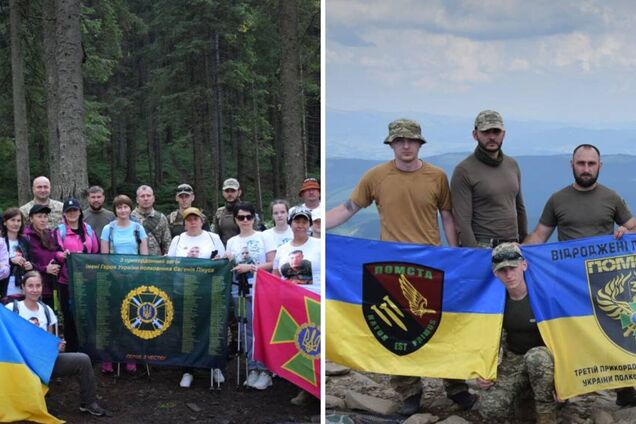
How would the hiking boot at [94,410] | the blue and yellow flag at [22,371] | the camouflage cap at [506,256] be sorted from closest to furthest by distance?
the camouflage cap at [506,256]
the blue and yellow flag at [22,371]
the hiking boot at [94,410]

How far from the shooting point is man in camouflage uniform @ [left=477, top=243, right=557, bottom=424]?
17.1 feet

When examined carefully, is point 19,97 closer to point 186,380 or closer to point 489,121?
point 186,380

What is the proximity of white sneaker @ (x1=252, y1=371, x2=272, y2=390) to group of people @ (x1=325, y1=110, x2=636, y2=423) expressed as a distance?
1781 mm

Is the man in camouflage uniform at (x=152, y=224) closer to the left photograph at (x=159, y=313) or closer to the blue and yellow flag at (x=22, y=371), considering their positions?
the left photograph at (x=159, y=313)

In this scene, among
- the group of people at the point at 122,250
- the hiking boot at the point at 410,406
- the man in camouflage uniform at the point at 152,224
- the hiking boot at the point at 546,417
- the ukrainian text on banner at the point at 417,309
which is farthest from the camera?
the man in camouflage uniform at the point at 152,224

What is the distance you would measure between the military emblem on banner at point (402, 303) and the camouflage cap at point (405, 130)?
37.0 inches

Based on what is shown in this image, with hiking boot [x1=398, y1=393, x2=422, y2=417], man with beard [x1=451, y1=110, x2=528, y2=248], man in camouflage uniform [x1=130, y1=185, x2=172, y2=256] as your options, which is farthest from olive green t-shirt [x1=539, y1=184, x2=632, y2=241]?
man in camouflage uniform [x1=130, y1=185, x2=172, y2=256]

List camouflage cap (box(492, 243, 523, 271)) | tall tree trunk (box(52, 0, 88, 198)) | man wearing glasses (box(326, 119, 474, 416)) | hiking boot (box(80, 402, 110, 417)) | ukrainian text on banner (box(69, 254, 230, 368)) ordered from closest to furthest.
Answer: camouflage cap (box(492, 243, 523, 271))
man wearing glasses (box(326, 119, 474, 416))
hiking boot (box(80, 402, 110, 417))
ukrainian text on banner (box(69, 254, 230, 368))
tall tree trunk (box(52, 0, 88, 198))

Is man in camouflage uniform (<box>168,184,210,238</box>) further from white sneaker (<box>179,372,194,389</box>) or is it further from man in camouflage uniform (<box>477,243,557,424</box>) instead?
man in camouflage uniform (<box>477,243,557,424</box>)

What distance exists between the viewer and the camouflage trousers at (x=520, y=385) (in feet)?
17.1

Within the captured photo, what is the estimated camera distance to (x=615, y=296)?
5.49 m

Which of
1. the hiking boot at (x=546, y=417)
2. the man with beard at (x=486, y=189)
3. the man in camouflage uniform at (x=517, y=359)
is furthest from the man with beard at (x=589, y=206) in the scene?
the hiking boot at (x=546, y=417)

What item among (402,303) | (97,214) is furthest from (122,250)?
(402,303)

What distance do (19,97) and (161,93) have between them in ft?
27.3
